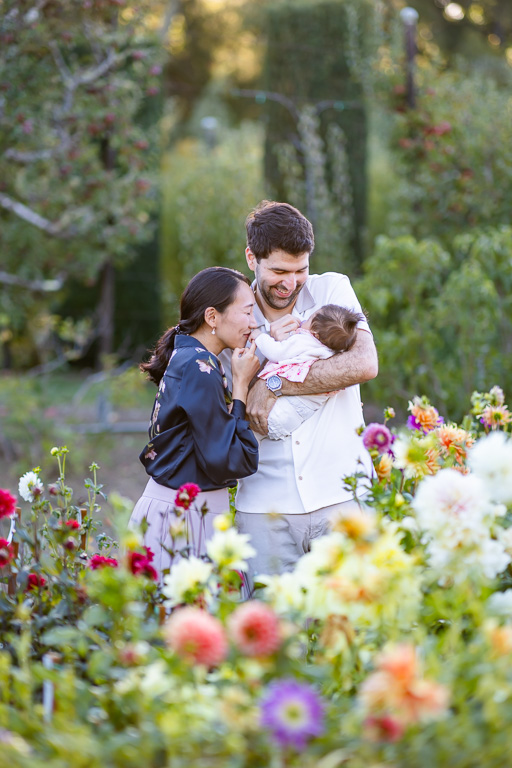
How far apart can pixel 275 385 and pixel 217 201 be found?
8.37 m

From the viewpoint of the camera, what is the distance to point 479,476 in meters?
1.53

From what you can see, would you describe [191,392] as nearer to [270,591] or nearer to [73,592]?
[73,592]

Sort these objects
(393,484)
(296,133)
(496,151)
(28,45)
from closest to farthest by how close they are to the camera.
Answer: (393,484) → (28,45) → (496,151) → (296,133)

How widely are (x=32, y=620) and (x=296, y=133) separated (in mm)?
8045

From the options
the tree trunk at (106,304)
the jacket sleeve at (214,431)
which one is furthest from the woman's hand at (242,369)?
the tree trunk at (106,304)

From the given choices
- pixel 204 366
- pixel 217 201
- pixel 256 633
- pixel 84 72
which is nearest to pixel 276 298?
pixel 204 366

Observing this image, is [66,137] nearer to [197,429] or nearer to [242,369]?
[242,369]

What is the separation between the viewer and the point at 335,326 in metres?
2.48

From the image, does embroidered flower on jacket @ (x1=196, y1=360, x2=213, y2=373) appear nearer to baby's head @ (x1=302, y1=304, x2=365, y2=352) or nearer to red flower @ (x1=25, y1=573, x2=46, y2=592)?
baby's head @ (x1=302, y1=304, x2=365, y2=352)

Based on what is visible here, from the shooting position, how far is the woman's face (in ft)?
7.91

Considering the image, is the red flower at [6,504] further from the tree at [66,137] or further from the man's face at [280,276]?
the tree at [66,137]

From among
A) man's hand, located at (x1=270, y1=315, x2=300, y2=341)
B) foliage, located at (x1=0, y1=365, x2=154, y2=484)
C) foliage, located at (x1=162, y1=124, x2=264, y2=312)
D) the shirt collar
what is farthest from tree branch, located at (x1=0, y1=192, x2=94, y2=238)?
man's hand, located at (x1=270, y1=315, x2=300, y2=341)

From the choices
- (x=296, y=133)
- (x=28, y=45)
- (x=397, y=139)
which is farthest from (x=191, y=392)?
(x=296, y=133)

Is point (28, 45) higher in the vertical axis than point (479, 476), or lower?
higher
